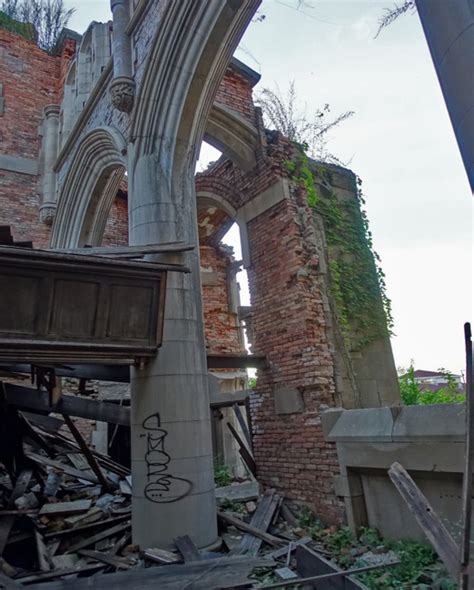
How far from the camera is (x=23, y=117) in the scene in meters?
12.9

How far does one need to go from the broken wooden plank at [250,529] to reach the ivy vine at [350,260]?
3072 millimetres

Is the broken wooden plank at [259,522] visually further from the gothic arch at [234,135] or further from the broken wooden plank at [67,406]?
the gothic arch at [234,135]

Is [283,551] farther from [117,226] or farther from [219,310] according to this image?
[117,226]

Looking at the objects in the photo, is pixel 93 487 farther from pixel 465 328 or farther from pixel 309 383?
pixel 465 328

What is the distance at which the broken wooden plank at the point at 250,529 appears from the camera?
5315 mm

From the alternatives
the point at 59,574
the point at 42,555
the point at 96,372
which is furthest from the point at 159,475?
the point at 96,372

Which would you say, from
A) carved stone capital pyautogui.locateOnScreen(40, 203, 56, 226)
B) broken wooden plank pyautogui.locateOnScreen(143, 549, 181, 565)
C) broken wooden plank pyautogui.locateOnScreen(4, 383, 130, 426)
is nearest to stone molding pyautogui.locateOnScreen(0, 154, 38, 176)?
carved stone capital pyautogui.locateOnScreen(40, 203, 56, 226)

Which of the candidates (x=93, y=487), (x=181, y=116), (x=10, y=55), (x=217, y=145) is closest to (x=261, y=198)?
(x=217, y=145)

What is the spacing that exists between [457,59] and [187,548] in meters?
5.10

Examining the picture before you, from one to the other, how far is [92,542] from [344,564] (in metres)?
3.00

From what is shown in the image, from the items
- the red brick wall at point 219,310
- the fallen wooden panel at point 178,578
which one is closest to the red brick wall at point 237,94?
the red brick wall at point 219,310

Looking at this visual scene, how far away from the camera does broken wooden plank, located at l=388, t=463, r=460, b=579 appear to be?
7.97 ft

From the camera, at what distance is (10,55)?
13398mm

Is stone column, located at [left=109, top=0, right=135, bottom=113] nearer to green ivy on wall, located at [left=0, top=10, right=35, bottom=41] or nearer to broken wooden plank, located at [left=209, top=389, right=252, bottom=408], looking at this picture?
broken wooden plank, located at [left=209, top=389, right=252, bottom=408]
